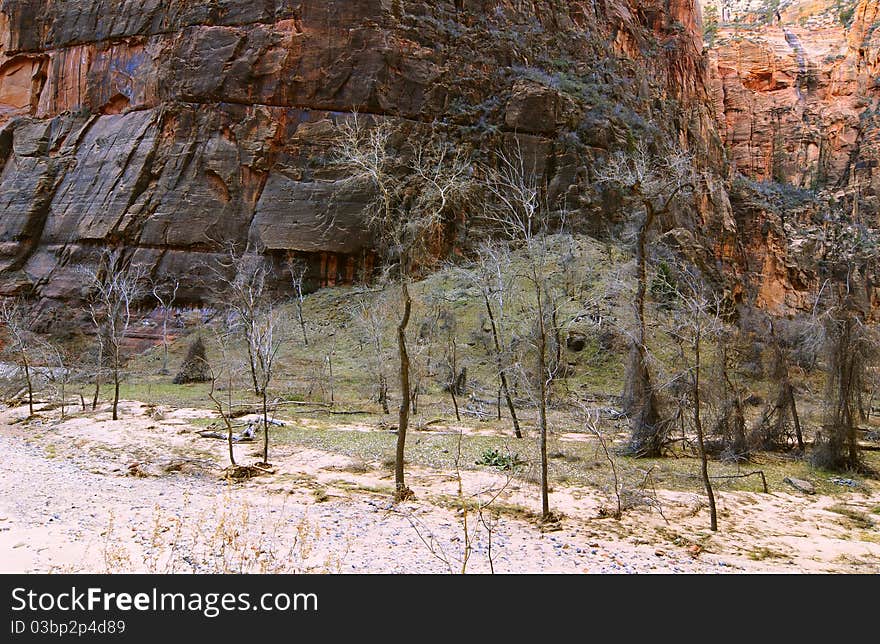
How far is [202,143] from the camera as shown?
43.2 meters

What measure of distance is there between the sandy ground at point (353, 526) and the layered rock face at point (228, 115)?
98.3 ft

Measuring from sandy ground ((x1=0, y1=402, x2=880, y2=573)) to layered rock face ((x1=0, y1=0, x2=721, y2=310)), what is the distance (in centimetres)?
2995

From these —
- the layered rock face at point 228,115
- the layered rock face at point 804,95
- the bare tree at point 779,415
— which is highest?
the layered rock face at point 804,95

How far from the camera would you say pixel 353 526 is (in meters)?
9.25

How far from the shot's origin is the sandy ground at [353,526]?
7355mm

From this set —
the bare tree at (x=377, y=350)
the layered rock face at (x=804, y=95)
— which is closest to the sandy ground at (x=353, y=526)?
the bare tree at (x=377, y=350)

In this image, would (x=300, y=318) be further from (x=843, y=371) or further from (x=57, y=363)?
(x=843, y=371)

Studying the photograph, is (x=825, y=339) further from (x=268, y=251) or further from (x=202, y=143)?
(x=202, y=143)

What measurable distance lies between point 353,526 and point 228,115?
4233 cm

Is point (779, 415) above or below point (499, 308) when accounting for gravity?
below

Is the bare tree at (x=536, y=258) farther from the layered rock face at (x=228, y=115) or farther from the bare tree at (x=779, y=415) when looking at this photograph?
the layered rock face at (x=228, y=115)

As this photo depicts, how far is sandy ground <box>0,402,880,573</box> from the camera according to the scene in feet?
24.1

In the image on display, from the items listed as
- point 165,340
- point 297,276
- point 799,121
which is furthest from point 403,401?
point 799,121

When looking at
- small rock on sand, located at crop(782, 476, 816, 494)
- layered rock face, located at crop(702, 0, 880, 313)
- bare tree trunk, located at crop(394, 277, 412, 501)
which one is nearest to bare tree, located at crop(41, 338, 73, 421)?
bare tree trunk, located at crop(394, 277, 412, 501)
